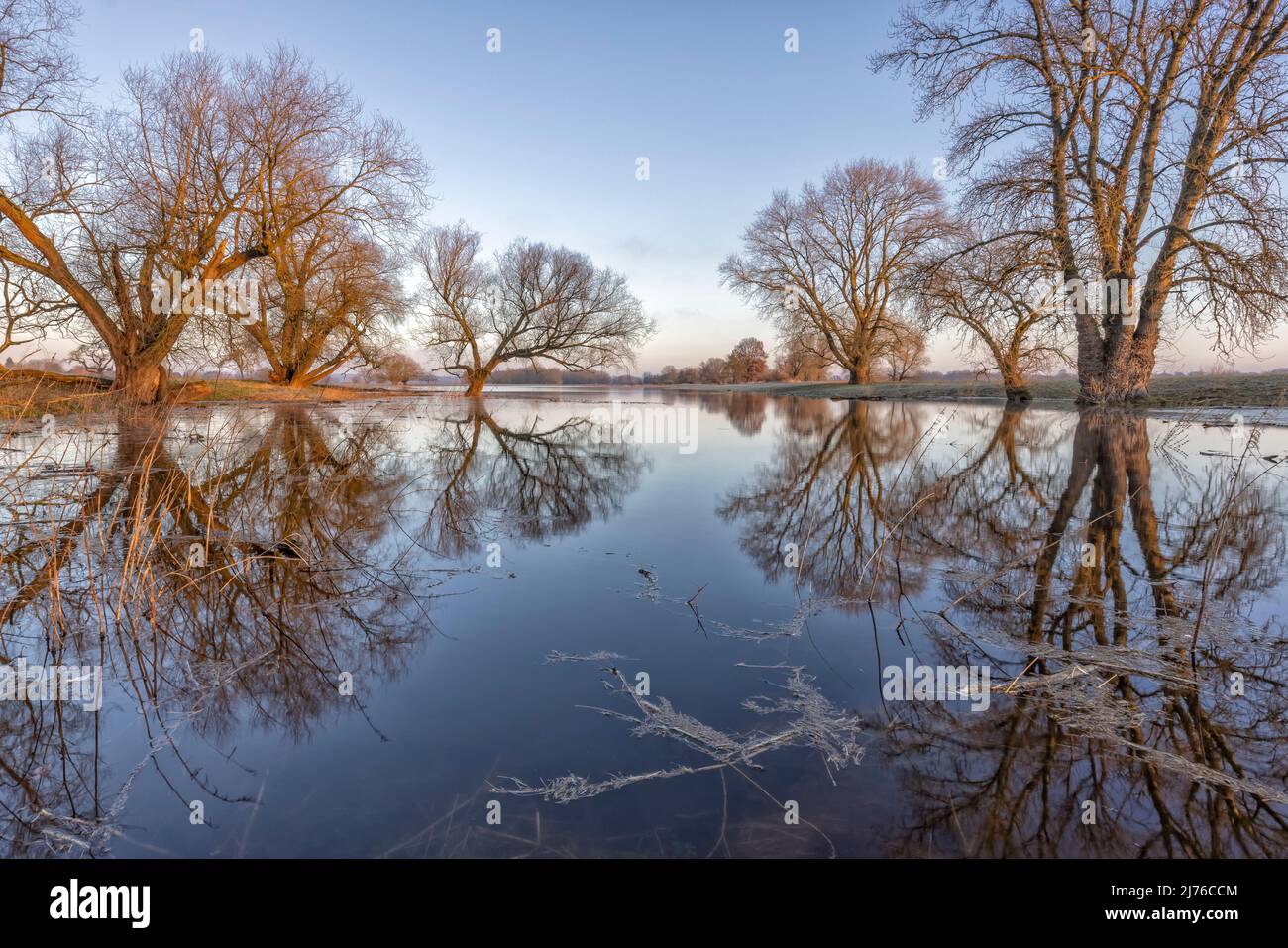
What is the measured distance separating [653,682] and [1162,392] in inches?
751

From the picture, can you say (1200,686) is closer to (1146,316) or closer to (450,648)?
(450,648)

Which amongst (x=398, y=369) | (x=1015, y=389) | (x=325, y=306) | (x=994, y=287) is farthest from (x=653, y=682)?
(x=398, y=369)

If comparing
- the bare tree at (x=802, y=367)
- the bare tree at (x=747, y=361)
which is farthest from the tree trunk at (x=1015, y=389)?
the bare tree at (x=747, y=361)

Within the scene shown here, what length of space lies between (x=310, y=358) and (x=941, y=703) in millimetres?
27369

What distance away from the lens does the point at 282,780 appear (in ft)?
5.66

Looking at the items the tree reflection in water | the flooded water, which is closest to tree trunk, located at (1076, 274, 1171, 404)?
the tree reflection in water

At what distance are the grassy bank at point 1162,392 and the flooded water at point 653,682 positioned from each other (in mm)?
3267

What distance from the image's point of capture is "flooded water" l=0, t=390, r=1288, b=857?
1542 mm

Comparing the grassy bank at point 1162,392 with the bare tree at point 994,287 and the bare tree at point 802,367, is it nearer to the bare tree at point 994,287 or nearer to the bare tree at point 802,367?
the bare tree at point 994,287

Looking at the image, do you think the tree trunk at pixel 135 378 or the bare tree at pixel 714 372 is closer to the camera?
the tree trunk at pixel 135 378

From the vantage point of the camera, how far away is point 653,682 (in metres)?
2.32

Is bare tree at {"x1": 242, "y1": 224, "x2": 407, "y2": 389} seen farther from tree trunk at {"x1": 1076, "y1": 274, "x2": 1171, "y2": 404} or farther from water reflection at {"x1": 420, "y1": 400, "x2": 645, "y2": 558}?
tree trunk at {"x1": 1076, "y1": 274, "x2": 1171, "y2": 404}

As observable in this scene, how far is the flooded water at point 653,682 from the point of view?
1542 millimetres
